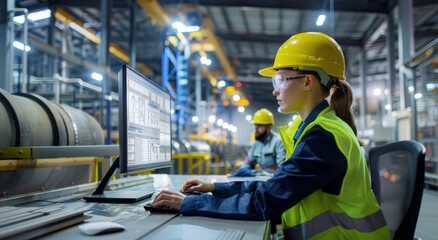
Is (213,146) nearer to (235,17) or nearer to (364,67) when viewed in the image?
(235,17)

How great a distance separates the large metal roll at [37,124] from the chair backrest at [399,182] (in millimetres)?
2045

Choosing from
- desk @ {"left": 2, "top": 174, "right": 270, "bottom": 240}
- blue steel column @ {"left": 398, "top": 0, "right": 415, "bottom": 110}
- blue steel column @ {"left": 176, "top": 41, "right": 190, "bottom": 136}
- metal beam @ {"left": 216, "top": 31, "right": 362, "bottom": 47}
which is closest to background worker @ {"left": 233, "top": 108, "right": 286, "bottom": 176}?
blue steel column @ {"left": 398, "top": 0, "right": 415, "bottom": 110}

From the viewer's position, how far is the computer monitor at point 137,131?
1.48m

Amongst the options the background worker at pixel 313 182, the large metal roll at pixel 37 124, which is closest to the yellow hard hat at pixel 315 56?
the background worker at pixel 313 182

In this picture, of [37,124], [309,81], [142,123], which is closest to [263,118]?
[37,124]

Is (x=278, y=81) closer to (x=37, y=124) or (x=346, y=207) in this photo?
(x=346, y=207)

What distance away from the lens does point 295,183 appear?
119 cm

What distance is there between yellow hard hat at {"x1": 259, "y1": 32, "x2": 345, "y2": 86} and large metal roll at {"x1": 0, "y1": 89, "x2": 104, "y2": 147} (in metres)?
1.59

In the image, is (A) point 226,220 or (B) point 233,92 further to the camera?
(B) point 233,92

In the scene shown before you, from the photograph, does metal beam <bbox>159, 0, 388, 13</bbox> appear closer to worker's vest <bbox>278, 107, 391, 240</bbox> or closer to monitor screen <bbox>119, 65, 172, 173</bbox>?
monitor screen <bbox>119, 65, 172, 173</bbox>

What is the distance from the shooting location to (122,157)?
1454 millimetres

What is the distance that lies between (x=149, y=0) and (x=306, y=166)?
24.8 feet

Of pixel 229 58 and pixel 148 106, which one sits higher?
pixel 229 58

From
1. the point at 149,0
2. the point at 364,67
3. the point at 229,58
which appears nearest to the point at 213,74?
the point at 229,58
